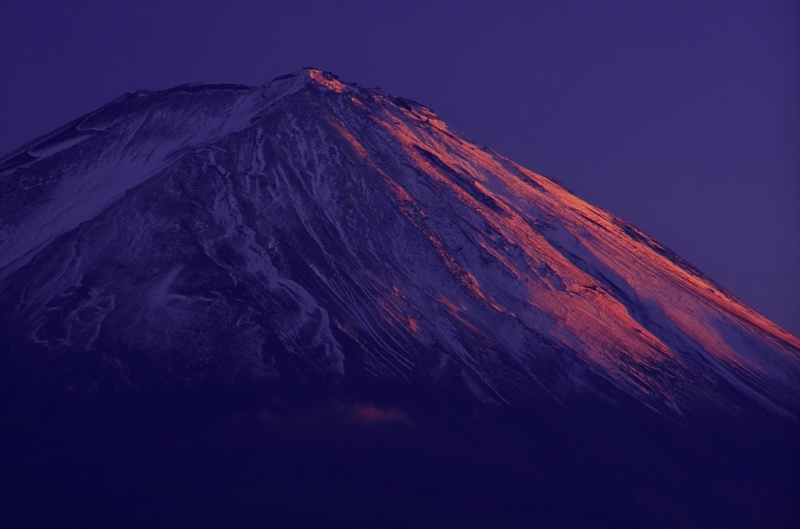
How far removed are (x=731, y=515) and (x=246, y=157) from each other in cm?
2186

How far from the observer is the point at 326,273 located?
Result: 46438mm

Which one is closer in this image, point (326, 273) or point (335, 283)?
point (335, 283)

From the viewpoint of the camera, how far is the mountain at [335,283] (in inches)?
1679

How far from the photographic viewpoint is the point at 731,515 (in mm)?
41594

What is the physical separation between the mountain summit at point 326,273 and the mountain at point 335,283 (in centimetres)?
9

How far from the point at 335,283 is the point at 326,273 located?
62 centimetres

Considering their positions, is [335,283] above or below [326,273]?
below

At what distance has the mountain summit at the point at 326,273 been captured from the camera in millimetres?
43062

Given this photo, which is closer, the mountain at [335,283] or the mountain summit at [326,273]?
the mountain at [335,283]

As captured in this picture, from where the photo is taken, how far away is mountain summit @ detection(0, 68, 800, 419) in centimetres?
4306

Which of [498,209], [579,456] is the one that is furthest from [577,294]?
[579,456]

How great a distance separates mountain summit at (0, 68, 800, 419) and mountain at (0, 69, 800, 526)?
0.28 ft

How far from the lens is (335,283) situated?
46.0 meters

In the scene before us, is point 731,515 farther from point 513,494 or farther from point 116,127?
point 116,127
